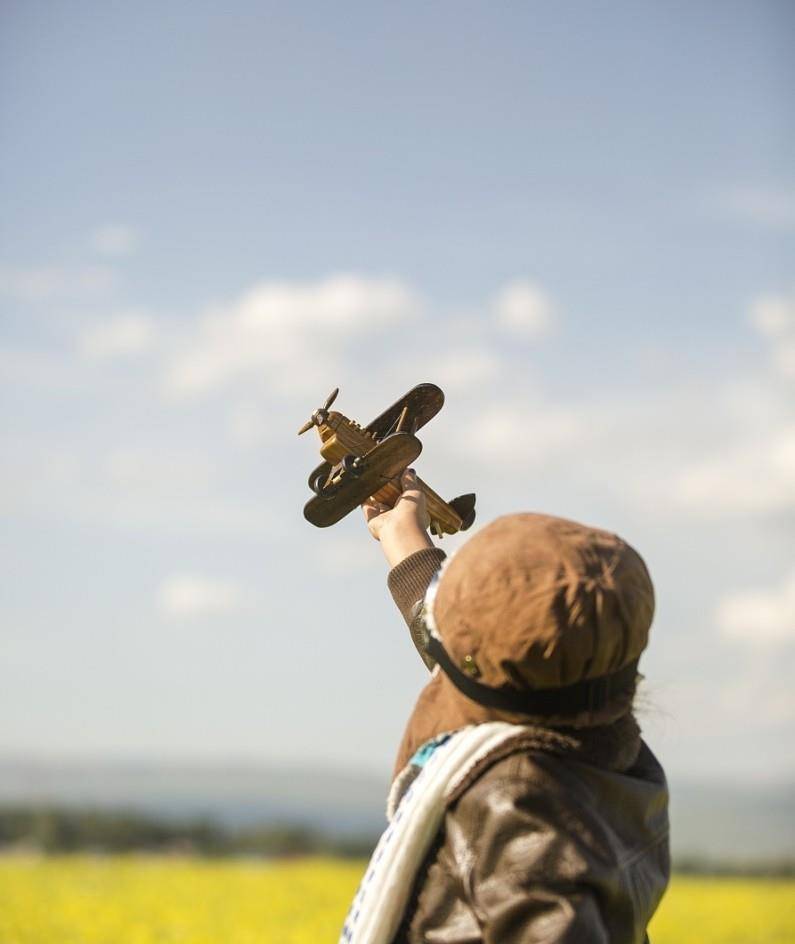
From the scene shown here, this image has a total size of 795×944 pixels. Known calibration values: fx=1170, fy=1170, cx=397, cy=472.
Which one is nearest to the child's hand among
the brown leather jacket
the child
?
the child

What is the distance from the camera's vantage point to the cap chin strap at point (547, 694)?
5.91 ft

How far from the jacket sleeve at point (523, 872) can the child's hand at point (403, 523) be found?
31.7 inches

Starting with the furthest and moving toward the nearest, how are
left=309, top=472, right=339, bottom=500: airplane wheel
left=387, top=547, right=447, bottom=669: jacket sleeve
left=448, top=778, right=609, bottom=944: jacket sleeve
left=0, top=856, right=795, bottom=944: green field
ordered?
left=0, top=856, right=795, bottom=944: green field
left=309, top=472, right=339, bottom=500: airplane wheel
left=387, top=547, right=447, bottom=669: jacket sleeve
left=448, top=778, right=609, bottom=944: jacket sleeve

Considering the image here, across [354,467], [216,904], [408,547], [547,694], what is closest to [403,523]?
[408,547]

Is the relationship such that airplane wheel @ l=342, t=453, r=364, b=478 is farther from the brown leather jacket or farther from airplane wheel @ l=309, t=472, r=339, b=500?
the brown leather jacket

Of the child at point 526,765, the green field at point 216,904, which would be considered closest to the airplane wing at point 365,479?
the child at point 526,765

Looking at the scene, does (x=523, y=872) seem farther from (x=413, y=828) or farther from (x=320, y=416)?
(x=320, y=416)

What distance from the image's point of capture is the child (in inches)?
67.6

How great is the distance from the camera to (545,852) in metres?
1.71

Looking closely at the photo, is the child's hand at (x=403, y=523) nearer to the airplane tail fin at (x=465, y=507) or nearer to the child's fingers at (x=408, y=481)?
the child's fingers at (x=408, y=481)

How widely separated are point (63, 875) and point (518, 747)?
9796 mm

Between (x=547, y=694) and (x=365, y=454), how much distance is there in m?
0.88

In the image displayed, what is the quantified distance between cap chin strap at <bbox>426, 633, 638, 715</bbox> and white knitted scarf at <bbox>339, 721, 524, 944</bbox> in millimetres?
46

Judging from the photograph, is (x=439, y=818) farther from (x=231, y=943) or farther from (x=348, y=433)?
(x=231, y=943)
